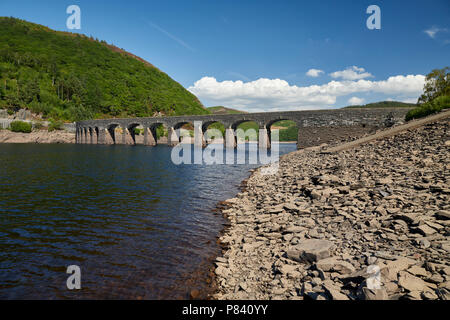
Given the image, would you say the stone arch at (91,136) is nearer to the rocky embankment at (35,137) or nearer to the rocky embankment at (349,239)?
the rocky embankment at (35,137)

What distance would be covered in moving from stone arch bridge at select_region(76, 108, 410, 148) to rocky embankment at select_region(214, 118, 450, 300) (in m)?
26.3

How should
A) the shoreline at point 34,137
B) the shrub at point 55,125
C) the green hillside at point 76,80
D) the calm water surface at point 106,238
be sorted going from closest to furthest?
1. the calm water surface at point 106,238
2. the shoreline at point 34,137
3. the shrub at point 55,125
4. the green hillside at point 76,80

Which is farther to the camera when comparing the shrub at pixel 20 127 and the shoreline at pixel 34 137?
the shrub at pixel 20 127

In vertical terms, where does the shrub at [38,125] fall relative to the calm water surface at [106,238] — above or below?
above

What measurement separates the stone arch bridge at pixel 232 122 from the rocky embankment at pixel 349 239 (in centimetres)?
2634

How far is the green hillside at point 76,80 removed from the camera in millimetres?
87000

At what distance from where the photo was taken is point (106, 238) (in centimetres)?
870

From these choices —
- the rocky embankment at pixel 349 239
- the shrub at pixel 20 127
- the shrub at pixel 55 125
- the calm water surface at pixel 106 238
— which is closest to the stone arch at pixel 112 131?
the shrub at pixel 55 125

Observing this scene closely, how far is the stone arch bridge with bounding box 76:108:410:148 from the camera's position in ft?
116

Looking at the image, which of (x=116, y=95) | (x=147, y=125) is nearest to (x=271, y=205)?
(x=147, y=125)

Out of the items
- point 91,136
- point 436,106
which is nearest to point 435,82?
point 436,106

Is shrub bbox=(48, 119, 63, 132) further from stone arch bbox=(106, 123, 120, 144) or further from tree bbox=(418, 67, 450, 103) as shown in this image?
tree bbox=(418, 67, 450, 103)

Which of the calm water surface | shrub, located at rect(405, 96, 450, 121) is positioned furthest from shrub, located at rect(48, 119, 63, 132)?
shrub, located at rect(405, 96, 450, 121)
